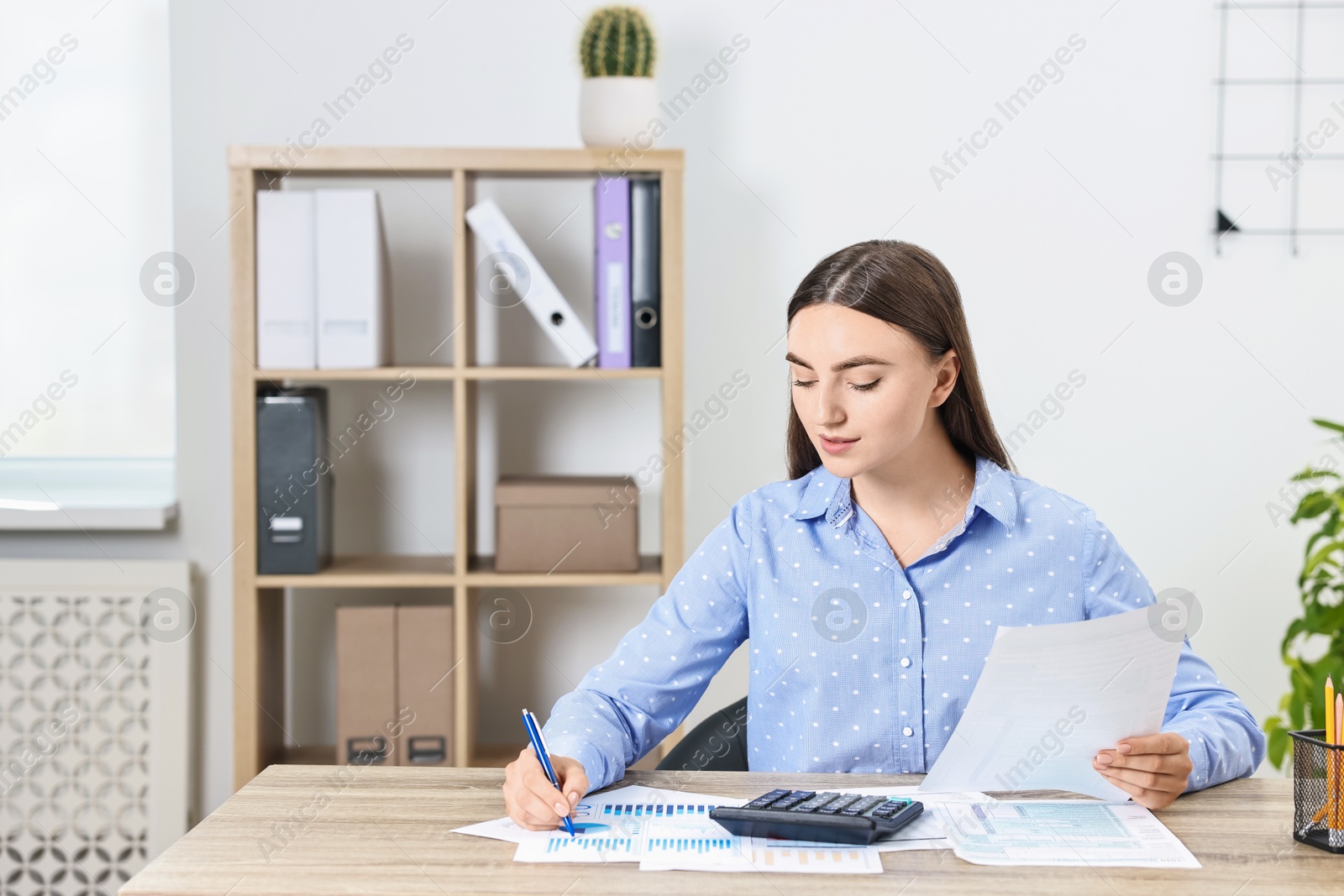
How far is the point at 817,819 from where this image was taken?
0.95 metres

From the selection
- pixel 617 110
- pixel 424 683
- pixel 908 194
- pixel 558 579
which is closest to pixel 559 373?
pixel 558 579

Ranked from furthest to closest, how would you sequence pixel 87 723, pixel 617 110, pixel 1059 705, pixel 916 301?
pixel 87 723 → pixel 617 110 → pixel 916 301 → pixel 1059 705

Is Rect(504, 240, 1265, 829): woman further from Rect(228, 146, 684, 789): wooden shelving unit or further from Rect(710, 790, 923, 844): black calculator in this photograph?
Rect(228, 146, 684, 789): wooden shelving unit

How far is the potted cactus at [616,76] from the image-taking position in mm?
2100

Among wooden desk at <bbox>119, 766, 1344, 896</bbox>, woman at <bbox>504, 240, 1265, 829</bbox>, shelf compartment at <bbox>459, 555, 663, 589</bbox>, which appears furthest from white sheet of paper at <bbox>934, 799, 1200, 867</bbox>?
shelf compartment at <bbox>459, 555, 663, 589</bbox>

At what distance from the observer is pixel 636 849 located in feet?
3.10

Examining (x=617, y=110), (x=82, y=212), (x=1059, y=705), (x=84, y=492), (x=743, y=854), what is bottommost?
(x=743, y=854)

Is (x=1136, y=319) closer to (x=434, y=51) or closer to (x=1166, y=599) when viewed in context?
(x=1166, y=599)

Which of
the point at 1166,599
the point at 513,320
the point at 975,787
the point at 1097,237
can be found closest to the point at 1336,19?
the point at 1097,237

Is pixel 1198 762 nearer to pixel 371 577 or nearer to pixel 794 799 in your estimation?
pixel 794 799

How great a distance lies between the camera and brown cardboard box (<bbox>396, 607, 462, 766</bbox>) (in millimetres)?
2127

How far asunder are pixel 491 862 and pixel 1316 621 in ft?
5.89

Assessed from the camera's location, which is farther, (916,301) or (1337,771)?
(916,301)

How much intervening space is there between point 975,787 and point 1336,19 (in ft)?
6.62
